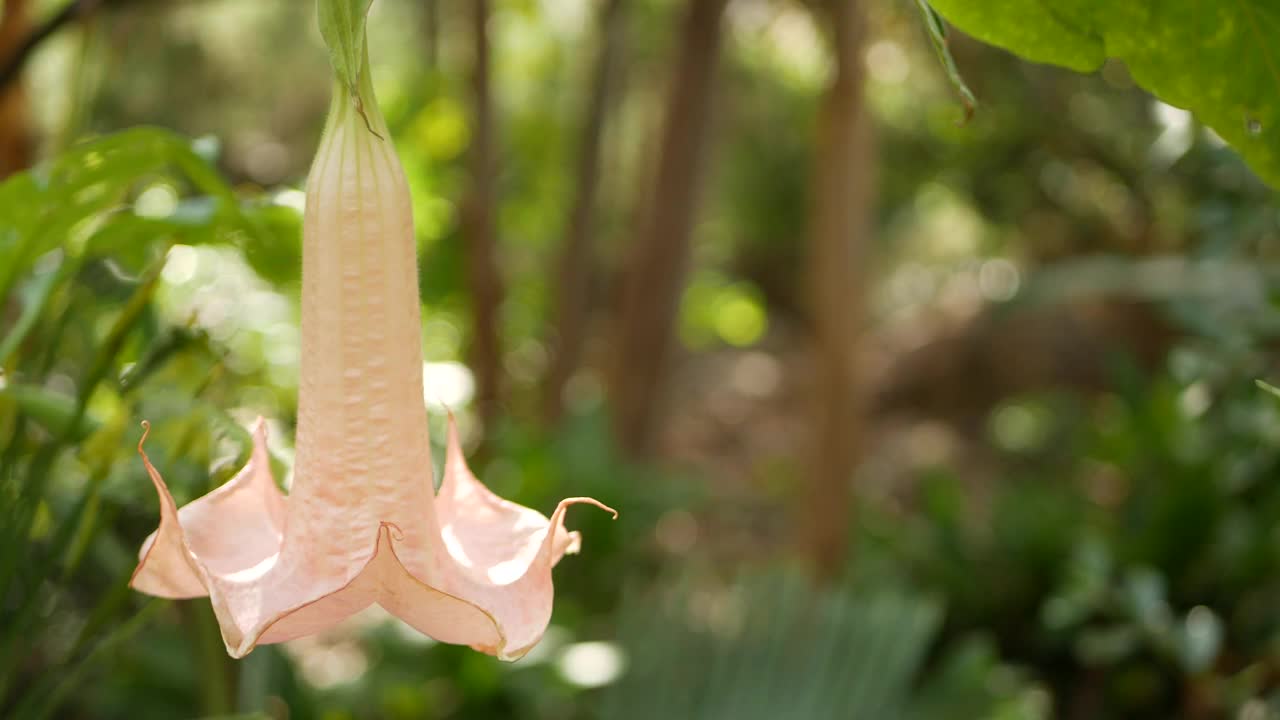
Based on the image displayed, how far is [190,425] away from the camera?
50cm

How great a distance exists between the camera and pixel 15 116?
1.04 meters

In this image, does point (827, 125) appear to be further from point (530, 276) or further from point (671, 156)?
point (530, 276)

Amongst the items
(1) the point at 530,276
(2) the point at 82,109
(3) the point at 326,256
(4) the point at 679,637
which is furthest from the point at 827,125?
(1) the point at 530,276

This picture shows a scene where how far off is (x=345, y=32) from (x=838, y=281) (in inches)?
45.9

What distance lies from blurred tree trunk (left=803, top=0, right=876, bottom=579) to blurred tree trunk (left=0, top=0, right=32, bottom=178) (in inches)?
32.2

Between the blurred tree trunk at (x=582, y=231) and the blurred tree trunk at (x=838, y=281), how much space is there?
0.50 metres

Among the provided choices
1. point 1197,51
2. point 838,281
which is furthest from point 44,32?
point 838,281

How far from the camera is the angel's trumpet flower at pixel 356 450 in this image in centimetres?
27

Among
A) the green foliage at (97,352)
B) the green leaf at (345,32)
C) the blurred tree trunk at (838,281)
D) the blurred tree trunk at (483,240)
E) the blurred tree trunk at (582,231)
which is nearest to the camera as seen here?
the green leaf at (345,32)

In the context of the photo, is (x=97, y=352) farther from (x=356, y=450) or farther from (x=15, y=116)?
(x=15, y=116)

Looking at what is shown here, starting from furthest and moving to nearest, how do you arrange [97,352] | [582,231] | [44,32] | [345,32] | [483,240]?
[582,231], [483,240], [44,32], [97,352], [345,32]

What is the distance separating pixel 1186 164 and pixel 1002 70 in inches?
51.1

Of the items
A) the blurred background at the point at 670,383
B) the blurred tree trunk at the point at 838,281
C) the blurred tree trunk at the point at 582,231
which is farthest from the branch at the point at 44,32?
the blurred tree trunk at the point at 582,231

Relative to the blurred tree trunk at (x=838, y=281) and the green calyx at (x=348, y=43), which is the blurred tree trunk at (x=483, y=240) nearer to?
the blurred tree trunk at (x=838, y=281)
